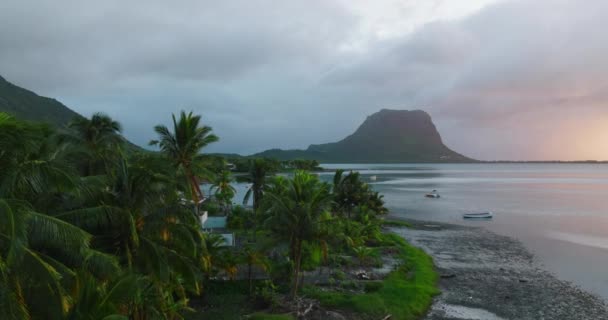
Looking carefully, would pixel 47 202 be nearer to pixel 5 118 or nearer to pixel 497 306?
pixel 5 118

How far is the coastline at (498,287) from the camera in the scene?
22234 millimetres

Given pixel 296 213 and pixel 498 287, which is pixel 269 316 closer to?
pixel 296 213

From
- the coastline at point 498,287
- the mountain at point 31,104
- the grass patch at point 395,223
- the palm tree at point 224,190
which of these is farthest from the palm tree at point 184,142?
the mountain at point 31,104

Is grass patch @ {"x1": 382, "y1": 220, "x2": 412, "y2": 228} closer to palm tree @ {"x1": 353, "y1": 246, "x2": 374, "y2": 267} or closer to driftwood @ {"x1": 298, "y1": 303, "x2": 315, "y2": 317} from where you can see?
palm tree @ {"x1": 353, "y1": 246, "x2": 374, "y2": 267}

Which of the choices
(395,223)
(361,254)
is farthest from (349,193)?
(361,254)

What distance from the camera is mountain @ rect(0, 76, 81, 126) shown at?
123500 millimetres

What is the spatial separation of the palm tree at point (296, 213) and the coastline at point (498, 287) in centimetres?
815

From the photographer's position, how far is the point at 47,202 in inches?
436

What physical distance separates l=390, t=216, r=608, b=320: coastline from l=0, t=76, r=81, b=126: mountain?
411ft

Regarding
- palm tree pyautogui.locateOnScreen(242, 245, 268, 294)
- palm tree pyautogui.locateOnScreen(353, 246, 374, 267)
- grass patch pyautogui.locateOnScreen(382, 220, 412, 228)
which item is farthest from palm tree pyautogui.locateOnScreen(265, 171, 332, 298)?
grass patch pyautogui.locateOnScreen(382, 220, 412, 228)

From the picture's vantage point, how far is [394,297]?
902 inches

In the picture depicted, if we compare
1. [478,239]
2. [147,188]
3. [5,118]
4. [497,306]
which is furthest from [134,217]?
[478,239]

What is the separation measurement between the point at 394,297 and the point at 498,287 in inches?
350

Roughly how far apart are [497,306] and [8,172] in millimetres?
24408
